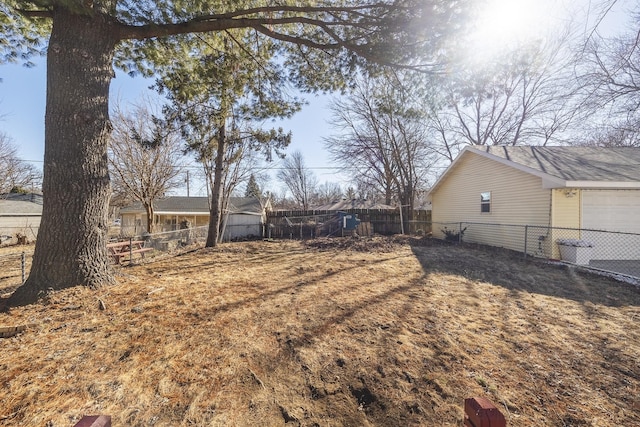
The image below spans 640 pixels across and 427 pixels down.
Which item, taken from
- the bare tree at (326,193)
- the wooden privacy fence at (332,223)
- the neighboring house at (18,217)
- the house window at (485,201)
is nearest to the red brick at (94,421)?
the house window at (485,201)

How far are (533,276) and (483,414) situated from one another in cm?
653

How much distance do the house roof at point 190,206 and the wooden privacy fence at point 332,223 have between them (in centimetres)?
730

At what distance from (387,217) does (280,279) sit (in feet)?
44.2

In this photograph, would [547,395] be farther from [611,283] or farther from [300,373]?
[611,283]

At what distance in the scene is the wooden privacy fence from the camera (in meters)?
16.2

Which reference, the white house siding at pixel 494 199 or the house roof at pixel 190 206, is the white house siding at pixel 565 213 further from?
the house roof at pixel 190 206

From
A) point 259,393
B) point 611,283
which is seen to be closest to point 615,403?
point 259,393

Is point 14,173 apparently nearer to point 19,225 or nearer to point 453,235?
point 19,225

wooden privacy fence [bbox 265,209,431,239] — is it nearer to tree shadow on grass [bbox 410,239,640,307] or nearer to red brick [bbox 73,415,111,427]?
tree shadow on grass [bbox 410,239,640,307]

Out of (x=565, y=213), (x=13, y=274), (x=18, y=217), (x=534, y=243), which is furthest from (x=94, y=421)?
(x=18, y=217)

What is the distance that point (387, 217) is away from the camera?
17.5 metres

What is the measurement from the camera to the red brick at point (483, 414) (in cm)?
92

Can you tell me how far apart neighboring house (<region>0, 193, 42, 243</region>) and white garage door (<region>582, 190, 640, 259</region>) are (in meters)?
23.5

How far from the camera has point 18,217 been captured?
17.1 metres
